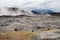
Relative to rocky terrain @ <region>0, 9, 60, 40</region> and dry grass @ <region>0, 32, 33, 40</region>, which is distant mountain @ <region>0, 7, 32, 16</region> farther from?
dry grass @ <region>0, 32, 33, 40</region>

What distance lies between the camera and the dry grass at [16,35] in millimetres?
1877

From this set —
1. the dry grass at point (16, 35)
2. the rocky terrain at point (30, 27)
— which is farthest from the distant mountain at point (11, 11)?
the dry grass at point (16, 35)

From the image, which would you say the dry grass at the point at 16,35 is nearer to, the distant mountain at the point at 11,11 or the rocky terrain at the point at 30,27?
the rocky terrain at the point at 30,27

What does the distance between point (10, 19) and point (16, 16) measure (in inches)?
4.2

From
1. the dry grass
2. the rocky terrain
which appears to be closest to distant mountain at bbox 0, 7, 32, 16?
the rocky terrain

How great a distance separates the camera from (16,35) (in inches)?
75.0

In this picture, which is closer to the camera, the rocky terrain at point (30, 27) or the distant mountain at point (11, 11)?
the rocky terrain at point (30, 27)

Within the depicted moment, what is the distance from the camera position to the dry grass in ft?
6.16

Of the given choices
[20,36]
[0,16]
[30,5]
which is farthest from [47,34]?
[0,16]

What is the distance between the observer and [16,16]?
2.12 metres

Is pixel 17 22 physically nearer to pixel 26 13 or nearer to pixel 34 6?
pixel 26 13

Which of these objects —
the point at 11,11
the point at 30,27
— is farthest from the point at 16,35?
the point at 11,11

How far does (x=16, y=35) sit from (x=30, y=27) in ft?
0.70

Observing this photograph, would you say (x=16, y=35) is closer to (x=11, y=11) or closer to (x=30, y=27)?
(x=30, y=27)
